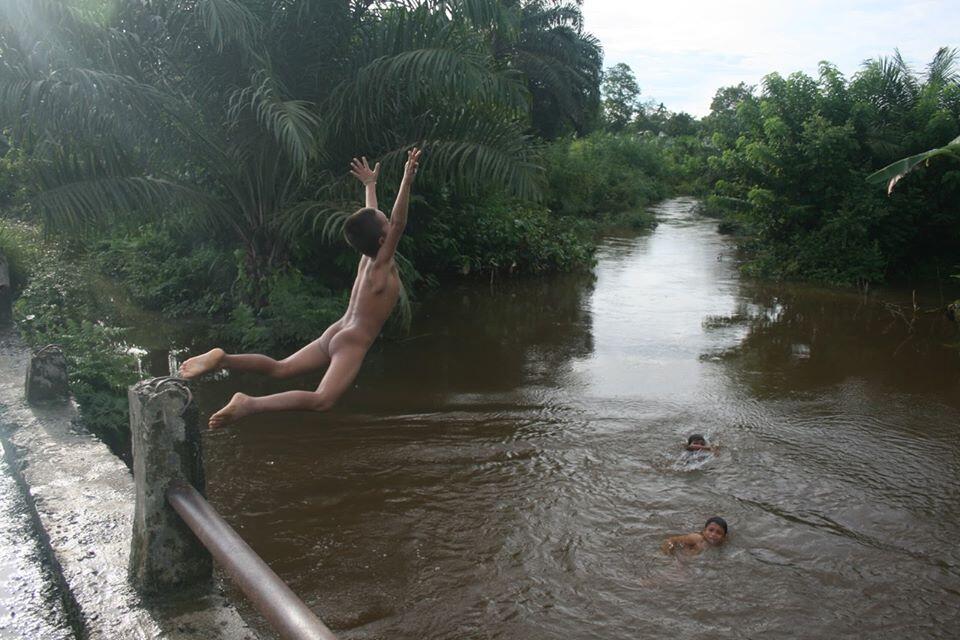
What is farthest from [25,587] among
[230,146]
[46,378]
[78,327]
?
[230,146]

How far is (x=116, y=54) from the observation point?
8.89m

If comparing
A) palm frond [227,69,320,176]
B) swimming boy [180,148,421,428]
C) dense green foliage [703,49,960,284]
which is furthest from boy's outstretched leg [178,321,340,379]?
dense green foliage [703,49,960,284]

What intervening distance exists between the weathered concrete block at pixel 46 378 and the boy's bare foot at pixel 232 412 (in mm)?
2843

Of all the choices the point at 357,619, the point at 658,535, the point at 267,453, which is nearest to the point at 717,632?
the point at 658,535

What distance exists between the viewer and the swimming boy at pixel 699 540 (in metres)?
5.50

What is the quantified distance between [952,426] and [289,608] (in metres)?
7.90

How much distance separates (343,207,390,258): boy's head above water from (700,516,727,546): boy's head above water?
2997 mm

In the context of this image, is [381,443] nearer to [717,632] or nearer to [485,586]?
[485,586]

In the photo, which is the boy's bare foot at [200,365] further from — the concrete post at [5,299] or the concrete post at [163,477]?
the concrete post at [5,299]

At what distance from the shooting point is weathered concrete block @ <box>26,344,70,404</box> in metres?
5.96

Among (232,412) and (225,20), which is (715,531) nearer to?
(232,412)

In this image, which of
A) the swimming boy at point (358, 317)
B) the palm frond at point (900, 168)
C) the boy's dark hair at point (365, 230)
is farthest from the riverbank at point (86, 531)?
the palm frond at point (900, 168)

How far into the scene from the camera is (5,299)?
9.36 meters

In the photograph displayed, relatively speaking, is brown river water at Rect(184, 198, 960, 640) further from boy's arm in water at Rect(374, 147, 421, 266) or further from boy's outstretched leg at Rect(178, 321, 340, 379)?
boy's arm in water at Rect(374, 147, 421, 266)
